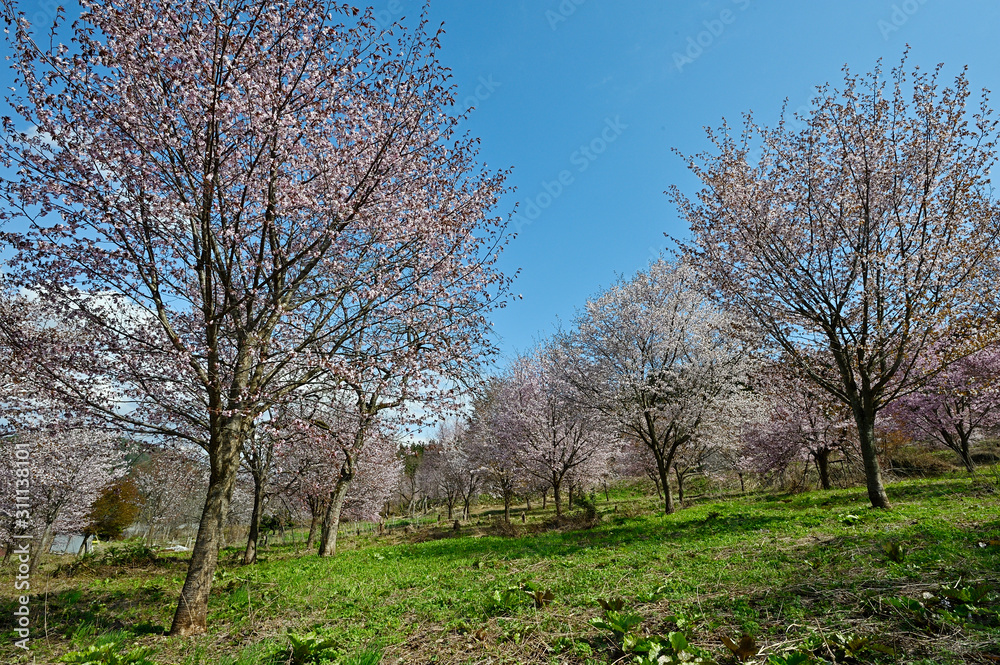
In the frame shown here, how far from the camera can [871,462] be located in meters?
10.2

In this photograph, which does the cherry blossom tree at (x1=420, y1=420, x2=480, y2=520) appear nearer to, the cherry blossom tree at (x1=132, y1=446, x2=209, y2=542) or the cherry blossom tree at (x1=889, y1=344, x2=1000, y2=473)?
the cherry blossom tree at (x1=132, y1=446, x2=209, y2=542)

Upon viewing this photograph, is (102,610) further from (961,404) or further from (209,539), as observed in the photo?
(961,404)

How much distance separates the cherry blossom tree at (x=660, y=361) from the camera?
15.6 metres

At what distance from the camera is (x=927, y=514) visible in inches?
317

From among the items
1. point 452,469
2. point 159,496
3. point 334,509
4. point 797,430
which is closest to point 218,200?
point 334,509

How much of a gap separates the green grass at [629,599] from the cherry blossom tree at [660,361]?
19.3ft

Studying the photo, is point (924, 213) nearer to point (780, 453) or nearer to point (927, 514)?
point (927, 514)

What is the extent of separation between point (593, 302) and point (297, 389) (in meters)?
14.2

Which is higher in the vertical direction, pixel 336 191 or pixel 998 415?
pixel 336 191

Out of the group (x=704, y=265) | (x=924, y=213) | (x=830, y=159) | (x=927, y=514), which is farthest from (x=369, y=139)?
(x=924, y=213)

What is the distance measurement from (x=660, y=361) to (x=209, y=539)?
14.7 m

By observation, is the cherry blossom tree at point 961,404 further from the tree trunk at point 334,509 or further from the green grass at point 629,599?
the tree trunk at point 334,509

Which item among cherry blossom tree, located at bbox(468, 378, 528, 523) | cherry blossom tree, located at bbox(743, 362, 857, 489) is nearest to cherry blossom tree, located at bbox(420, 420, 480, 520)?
cherry blossom tree, located at bbox(468, 378, 528, 523)

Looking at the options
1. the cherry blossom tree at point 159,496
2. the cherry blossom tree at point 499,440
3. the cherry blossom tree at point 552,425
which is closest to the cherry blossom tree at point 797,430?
the cherry blossom tree at point 552,425
